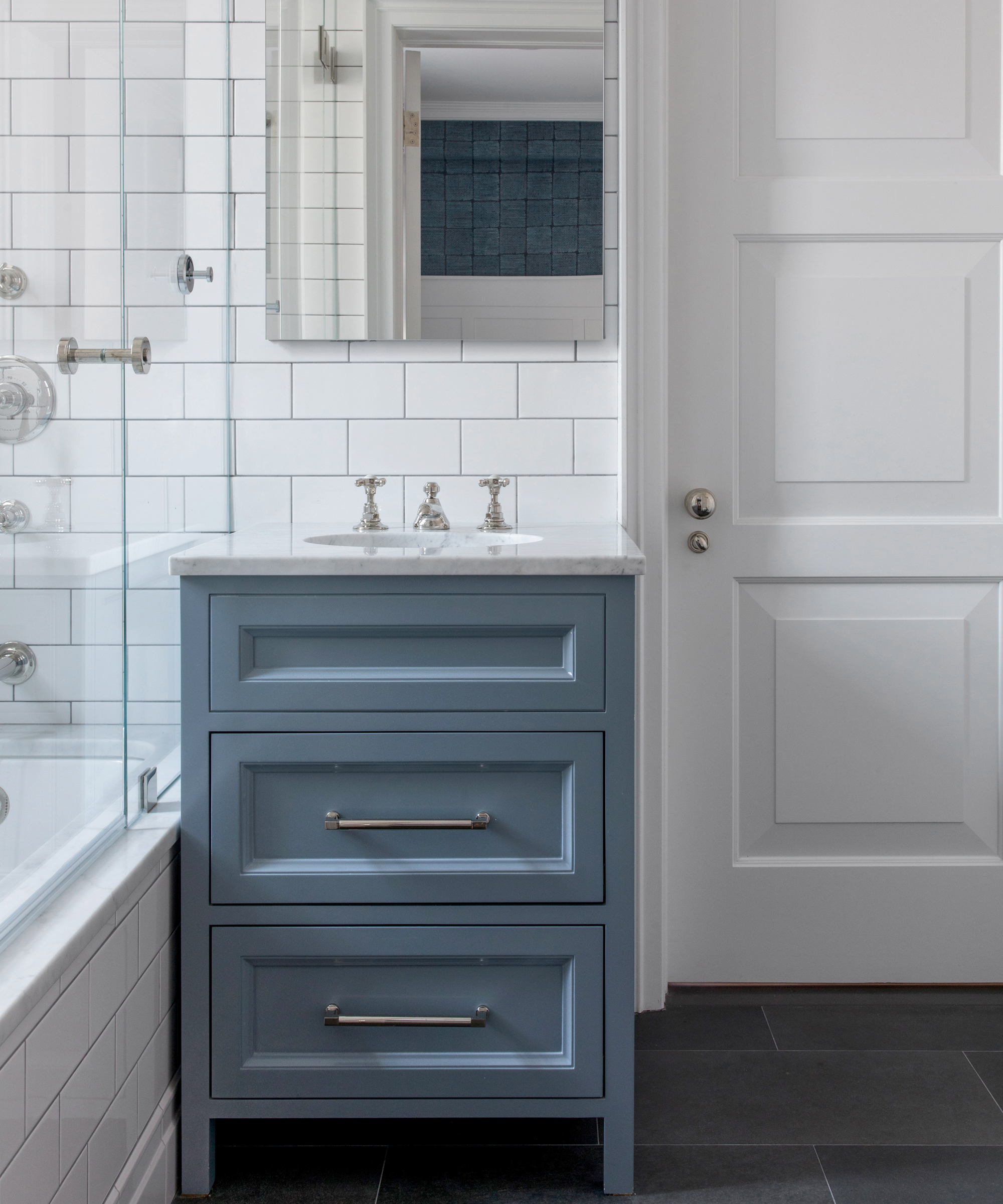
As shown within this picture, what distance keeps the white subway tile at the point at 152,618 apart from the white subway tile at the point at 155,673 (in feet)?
0.04

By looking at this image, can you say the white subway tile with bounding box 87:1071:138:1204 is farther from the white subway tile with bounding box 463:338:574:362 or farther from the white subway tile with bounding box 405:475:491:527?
the white subway tile with bounding box 463:338:574:362

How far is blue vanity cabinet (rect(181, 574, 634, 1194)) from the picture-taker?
4.42 feet

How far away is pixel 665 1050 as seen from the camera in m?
1.76

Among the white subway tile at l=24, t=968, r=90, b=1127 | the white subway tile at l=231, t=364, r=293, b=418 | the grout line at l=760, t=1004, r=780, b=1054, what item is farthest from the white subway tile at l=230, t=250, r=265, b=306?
the grout line at l=760, t=1004, r=780, b=1054

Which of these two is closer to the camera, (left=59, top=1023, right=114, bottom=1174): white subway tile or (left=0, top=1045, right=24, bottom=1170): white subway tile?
(left=0, top=1045, right=24, bottom=1170): white subway tile

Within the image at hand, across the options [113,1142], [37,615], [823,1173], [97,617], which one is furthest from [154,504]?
[823,1173]

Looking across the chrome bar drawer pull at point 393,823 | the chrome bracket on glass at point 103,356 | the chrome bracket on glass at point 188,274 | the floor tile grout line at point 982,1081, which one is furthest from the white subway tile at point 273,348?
the floor tile grout line at point 982,1081

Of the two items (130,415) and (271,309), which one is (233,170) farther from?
(130,415)

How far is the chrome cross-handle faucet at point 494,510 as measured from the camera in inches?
68.5

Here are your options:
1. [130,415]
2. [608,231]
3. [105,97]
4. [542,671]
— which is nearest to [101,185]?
[105,97]

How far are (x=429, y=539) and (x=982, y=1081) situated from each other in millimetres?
1253

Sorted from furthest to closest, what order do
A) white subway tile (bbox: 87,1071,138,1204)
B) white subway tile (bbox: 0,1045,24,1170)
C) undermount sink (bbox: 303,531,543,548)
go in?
undermount sink (bbox: 303,531,543,548), white subway tile (bbox: 87,1071,138,1204), white subway tile (bbox: 0,1045,24,1170)

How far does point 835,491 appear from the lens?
1.93 meters

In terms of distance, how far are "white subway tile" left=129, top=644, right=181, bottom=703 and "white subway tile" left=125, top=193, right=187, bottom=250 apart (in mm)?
547
